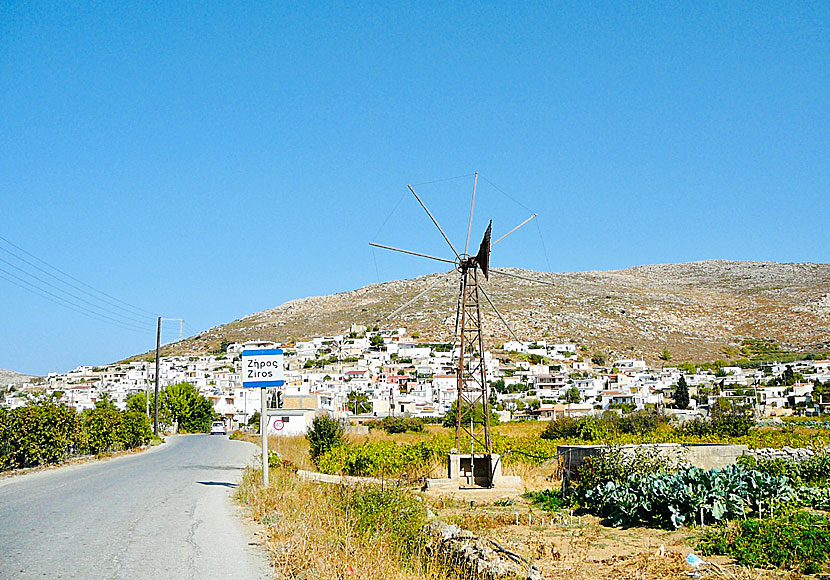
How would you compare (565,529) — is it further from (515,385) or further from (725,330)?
(725,330)

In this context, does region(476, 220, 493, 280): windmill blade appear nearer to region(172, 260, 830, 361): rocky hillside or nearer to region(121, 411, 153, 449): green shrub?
region(121, 411, 153, 449): green shrub

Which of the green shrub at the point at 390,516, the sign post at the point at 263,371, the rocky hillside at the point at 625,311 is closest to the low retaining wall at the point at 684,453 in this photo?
the green shrub at the point at 390,516

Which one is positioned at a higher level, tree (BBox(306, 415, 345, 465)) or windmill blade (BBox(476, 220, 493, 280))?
windmill blade (BBox(476, 220, 493, 280))

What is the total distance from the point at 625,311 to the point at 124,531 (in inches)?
4840

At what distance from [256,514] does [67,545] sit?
10.4ft

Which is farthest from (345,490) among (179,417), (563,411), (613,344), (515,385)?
(613,344)

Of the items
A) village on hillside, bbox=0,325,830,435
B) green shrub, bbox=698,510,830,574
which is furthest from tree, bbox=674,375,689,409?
green shrub, bbox=698,510,830,574

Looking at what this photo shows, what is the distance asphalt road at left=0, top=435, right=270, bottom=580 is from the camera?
7.88m

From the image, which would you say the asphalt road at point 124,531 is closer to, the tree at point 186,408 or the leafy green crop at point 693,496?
the leafy green crop at point 693,496

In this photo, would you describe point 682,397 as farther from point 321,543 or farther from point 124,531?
point 321,543

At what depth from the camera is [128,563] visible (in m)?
8.12

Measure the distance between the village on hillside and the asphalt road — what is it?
128 ft

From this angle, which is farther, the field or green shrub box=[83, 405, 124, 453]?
green shrub box=[83, 405, 124, 453]

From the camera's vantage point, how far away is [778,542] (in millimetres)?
9391
